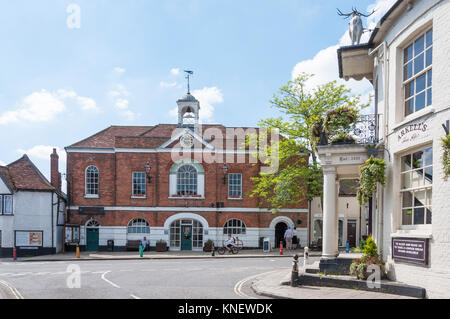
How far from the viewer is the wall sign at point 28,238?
28.0m

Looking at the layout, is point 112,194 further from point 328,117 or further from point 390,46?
point 390,46

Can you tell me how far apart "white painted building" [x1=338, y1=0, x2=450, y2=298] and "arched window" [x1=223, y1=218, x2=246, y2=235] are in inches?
732

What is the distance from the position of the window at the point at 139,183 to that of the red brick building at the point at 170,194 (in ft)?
0.22

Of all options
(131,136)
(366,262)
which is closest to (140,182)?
(131,136)

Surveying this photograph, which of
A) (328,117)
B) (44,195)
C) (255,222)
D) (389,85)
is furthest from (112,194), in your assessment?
(389,85)

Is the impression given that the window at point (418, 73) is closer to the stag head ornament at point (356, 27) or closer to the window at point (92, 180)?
the stag head ornament at point (356, 27)

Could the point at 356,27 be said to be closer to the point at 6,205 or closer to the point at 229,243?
the point at 229,243

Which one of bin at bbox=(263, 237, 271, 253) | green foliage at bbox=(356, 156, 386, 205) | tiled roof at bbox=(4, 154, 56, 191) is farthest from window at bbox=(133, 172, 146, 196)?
green foliage at bbox=(356, 156, 386, 205)

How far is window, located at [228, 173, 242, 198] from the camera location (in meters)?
31.2

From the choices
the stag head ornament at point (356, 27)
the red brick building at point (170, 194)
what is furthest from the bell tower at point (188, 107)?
the stag head ornament at point (356, 27)

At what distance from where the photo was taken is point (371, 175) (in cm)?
1215

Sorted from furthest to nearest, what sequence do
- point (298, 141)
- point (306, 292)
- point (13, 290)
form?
point (298, 141) < point (13, 290) < point (306, 292)

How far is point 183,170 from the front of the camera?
3098 centimetres

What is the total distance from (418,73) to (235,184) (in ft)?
68.7
